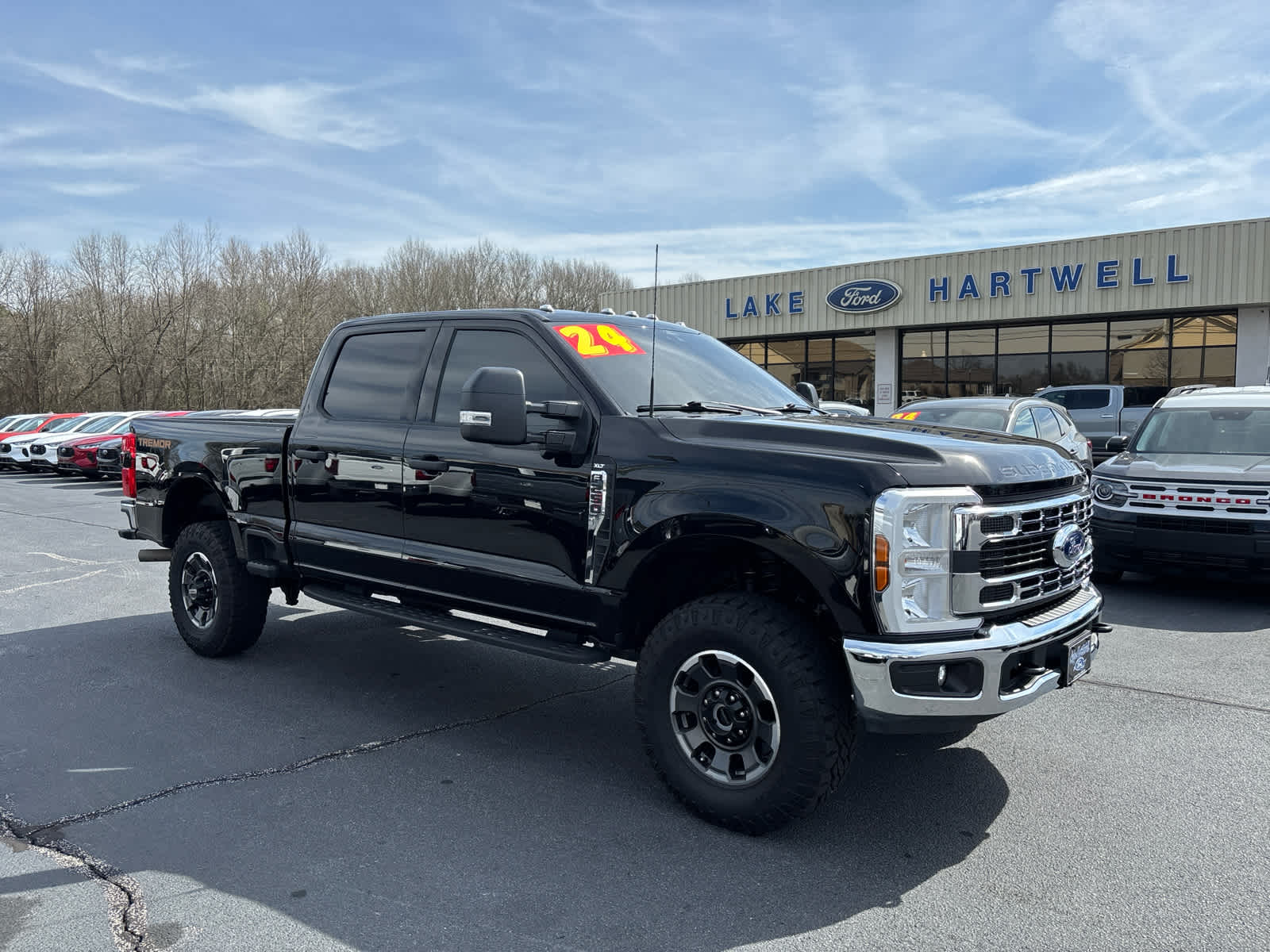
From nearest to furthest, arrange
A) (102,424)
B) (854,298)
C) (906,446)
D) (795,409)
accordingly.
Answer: (906,446) < (795,409) < (102,424) < (854,298)

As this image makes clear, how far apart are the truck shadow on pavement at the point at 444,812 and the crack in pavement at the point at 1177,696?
1.40 metres

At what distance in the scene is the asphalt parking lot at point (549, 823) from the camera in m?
2.99

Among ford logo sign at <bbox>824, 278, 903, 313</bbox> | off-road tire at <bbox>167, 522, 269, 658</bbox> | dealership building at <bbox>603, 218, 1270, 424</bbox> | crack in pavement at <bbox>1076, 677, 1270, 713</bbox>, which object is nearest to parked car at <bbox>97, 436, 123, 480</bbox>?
dealership building at <bbox>603, 218, 1270, 424</bbox>

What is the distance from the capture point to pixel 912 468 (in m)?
3.38

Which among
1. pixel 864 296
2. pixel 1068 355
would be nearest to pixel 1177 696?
pixel 1068 355

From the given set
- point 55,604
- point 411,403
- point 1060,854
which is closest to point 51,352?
point 55,604

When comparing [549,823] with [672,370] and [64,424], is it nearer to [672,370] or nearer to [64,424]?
[672,370]

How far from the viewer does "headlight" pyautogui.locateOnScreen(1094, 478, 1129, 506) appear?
26.2 feet

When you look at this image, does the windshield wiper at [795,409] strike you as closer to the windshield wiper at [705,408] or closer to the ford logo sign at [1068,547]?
the windshield wiper at [705,408]

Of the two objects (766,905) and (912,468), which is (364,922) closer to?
(766,905)

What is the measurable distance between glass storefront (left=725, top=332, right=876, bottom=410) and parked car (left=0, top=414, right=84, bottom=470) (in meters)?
18.3

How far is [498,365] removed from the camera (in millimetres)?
4711

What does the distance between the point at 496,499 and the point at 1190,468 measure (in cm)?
612

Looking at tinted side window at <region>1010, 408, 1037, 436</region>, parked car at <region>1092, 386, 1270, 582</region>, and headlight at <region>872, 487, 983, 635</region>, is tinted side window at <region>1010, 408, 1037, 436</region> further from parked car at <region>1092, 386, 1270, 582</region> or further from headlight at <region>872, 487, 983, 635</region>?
headlight at <region>872, 487, 983, 635</region>
